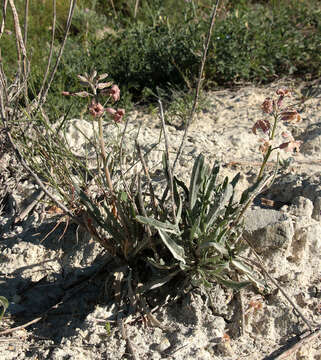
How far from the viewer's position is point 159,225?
1.84m

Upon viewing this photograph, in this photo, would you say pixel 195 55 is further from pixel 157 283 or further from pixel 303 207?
pixel 157 283

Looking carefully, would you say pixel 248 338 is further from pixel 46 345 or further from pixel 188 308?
pixel 46 345

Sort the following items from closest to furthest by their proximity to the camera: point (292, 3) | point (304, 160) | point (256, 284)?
point (256, 284) → point (304, 160) → point (292, 3)

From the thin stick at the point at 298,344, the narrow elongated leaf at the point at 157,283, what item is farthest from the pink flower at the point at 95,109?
the thin stick at the point at 298,344

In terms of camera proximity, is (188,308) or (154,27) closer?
(188,308)

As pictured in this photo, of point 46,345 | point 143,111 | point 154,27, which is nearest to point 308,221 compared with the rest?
point 46,345

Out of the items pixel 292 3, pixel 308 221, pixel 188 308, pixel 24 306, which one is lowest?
pixel 24 306

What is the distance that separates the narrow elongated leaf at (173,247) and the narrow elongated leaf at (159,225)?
0.02 metres

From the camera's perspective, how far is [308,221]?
241 cm

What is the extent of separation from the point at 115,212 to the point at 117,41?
111 inches

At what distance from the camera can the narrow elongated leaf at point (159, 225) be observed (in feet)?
5.81

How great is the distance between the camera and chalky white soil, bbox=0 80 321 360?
6.49 ft

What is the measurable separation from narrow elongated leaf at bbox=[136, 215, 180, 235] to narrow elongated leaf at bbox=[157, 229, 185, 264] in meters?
0.02

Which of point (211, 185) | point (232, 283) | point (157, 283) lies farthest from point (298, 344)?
point (211, 185)
